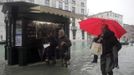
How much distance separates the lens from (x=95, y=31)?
8141 mm

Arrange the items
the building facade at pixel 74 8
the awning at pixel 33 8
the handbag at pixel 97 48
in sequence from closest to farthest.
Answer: the handbag at pixel 97 48 < the awning at pixel 33 8 < the building facade at pixel 74 8

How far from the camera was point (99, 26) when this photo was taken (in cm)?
805

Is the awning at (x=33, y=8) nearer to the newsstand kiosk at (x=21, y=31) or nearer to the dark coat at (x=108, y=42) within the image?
the newsstand kiosk at (x=21, y=31)

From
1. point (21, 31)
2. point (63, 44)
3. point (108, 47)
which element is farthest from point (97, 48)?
point (21, 31)

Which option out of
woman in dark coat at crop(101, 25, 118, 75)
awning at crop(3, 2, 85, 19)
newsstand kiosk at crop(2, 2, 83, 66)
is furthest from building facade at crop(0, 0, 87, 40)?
woman in dark coat at crop(101, 25, 118, 75)

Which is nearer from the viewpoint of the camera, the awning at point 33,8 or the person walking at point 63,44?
the person walking at point 63,44

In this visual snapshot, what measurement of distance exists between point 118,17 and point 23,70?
10571cm

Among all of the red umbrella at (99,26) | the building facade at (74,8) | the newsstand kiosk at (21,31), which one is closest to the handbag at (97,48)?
the red umbrella at (99,26)

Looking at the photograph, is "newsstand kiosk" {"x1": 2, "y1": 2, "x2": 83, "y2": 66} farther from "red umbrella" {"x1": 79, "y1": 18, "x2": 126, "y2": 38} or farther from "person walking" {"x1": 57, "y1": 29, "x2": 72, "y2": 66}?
"red umbrella" {"x1": 79, "y1": 18, "x2": 126, "y2": 38}

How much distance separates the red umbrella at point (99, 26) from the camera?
773 cm

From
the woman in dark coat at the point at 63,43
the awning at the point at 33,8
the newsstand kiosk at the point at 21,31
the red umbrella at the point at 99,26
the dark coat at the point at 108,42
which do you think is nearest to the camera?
the dark coat at the point at 108,42

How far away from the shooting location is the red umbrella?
7.73m

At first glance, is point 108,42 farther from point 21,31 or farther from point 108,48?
point 21,31

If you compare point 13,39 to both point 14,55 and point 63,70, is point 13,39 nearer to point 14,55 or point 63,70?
point 14,55
